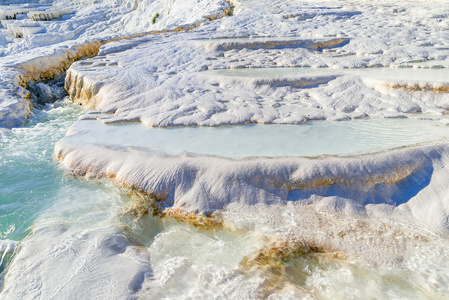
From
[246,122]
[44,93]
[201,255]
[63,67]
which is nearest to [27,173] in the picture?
[201,255]

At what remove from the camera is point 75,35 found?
12148 millimetres

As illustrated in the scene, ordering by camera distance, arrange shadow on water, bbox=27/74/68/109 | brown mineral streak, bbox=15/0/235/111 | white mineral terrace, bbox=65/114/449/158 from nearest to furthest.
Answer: white mineral terrace, bbox=65/114/449/158 → brown mineral streak, bbox=15/0/235/111 → shadow on water, bbox=27/74/68/109

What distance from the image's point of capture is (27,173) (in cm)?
302

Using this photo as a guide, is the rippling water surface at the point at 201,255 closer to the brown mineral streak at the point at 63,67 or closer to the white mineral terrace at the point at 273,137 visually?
the white mineral terrace at the point at 273,137

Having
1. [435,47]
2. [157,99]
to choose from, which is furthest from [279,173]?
[435,47]

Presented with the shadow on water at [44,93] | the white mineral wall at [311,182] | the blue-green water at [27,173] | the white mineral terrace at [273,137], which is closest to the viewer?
the white mineral wall at [311,182]

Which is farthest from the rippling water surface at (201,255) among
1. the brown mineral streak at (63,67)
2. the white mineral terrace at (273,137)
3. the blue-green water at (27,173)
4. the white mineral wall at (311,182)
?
the brown mineral streak at (63,67)

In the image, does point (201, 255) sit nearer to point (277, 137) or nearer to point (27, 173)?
point (277, 137)

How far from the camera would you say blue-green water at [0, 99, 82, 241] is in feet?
7.98

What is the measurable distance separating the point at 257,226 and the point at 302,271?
16.3 inches

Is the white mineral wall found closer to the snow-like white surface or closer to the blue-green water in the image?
the snow-like white surface

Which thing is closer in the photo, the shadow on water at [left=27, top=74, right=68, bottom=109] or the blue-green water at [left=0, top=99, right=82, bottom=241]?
the blue-green water at [left=0, top=99, right=82, bottom=241]

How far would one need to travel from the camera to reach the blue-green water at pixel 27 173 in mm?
2434

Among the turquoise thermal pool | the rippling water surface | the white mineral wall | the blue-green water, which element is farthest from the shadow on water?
the white mineral wall
